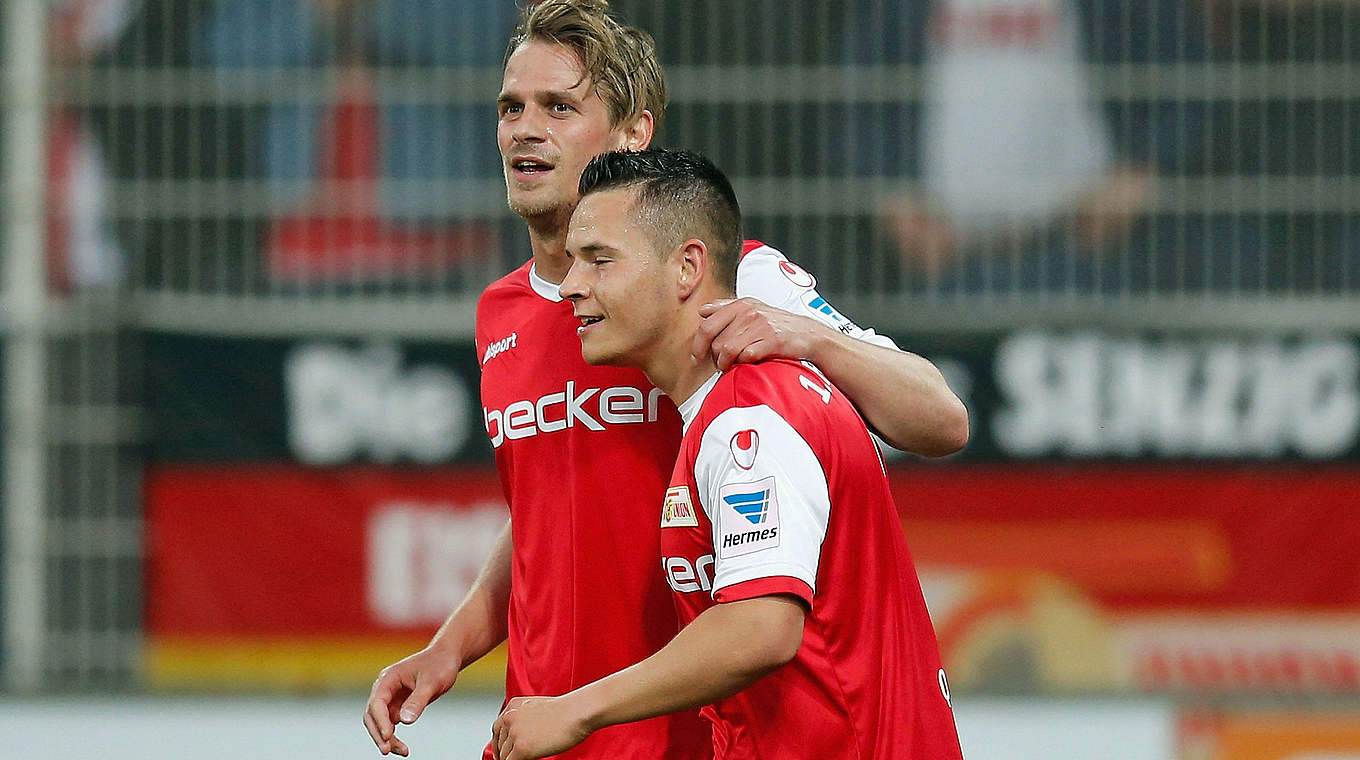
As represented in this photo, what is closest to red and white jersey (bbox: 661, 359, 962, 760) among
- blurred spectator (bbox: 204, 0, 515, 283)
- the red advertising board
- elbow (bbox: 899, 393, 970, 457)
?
elbow (bbox: 899, 393, 970, 457)

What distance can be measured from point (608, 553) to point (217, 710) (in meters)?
2.98

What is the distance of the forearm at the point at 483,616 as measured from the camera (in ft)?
11.0

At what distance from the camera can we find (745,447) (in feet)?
8.59

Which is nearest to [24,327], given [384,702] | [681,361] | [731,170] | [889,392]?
[731,170]

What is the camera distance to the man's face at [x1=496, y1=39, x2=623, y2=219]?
3.16 m

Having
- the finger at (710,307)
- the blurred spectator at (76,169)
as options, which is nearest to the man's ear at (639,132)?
the finger at (710,307)

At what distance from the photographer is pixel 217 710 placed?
18.7 feet

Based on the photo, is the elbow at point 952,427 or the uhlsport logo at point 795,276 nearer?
the elbow at point 952,427

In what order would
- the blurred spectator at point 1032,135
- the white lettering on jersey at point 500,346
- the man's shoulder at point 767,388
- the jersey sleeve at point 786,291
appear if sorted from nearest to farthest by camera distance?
the man's shoulder at point 767,388, the jersey sleeve at point 786,291, the white lettering on jersey at point 500,346, the blurred spectator at point 1032,135

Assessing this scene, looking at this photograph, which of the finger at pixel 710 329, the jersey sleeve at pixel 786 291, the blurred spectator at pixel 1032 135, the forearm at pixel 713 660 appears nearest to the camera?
the forearm at pixel 713 660

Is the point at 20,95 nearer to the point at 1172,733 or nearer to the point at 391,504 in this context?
the point at 391,504

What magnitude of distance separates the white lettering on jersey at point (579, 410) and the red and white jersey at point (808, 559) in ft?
1.17

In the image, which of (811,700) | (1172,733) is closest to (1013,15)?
(1172,733)

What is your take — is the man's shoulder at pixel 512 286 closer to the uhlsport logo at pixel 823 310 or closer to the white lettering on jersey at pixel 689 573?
the uhlsport logo at pixel 823 310
